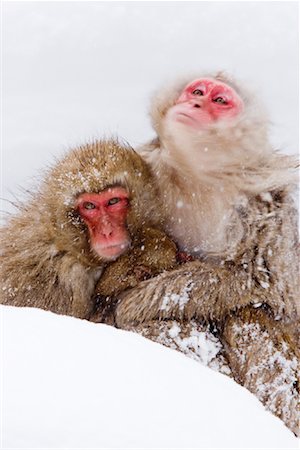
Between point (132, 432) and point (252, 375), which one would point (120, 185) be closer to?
point (252, 375)

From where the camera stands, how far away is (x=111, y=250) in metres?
2.56

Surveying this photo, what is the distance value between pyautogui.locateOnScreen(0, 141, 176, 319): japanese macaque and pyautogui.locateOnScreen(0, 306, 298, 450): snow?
0.91 meters

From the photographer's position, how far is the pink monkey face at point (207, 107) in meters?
2.61

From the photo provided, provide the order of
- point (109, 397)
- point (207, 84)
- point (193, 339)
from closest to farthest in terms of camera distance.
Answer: point (109, 397) < point (193, 339) < point (207, 84)

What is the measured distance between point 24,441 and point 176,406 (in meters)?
0.30

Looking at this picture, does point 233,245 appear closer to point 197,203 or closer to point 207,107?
point 197,203

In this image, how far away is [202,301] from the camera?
8.39ft

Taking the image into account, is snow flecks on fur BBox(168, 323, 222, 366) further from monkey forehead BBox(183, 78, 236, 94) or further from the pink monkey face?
monkey forehead BBox(183, 78, 236, 94)

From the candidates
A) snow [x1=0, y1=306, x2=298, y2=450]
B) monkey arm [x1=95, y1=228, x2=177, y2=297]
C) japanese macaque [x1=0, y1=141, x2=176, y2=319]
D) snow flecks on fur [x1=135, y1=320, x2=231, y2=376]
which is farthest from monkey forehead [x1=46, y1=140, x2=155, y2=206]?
snow [x1=0, y1=306, x2=298, y2=450]

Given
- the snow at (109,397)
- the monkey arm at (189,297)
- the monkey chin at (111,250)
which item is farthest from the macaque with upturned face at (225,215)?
the snow at (109,397)

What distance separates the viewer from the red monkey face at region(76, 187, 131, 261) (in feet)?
8.42

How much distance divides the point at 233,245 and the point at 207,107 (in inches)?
18.0

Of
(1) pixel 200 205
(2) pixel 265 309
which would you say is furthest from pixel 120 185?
(2) pixel 265 309

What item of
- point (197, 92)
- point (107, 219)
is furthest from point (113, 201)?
point (197, 92)
